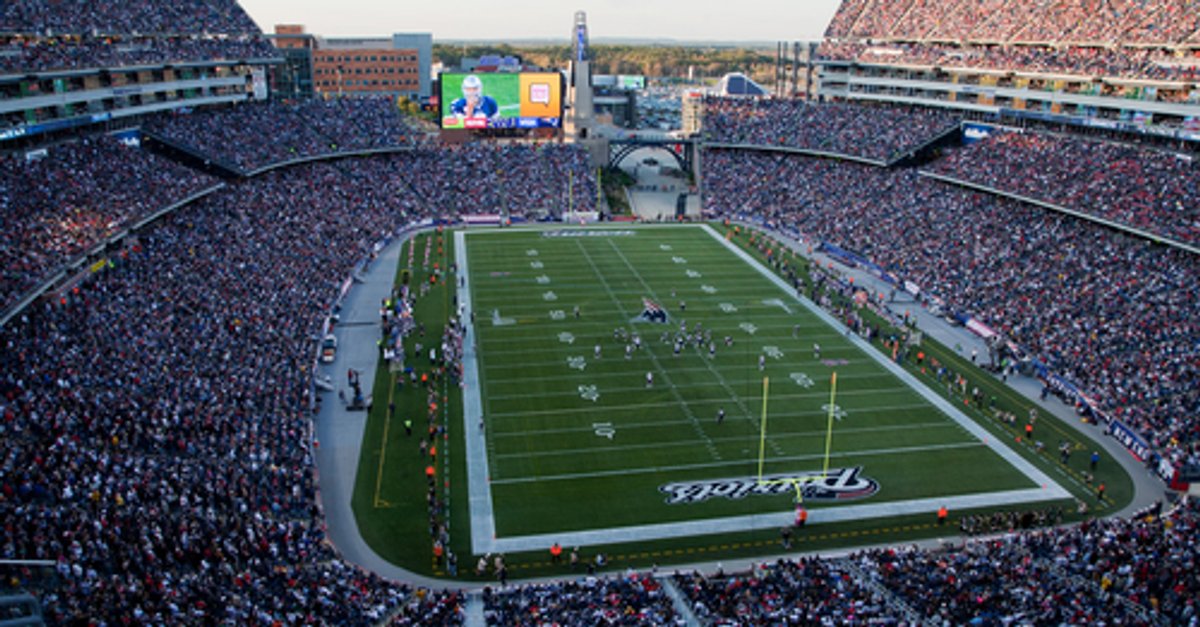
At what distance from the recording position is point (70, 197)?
3428 centimetres

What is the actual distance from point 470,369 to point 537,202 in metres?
29.3

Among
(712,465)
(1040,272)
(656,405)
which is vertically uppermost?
(1040,272)

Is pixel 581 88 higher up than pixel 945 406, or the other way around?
pixel 581 88

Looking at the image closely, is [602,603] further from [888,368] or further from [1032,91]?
[1032,91]

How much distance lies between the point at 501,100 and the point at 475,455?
44582mm

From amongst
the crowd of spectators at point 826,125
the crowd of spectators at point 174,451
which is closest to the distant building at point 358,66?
the crowd of spectators at point 826,125

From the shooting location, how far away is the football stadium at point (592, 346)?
1895 centimetres

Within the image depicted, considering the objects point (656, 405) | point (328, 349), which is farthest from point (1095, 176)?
point (328, 349)

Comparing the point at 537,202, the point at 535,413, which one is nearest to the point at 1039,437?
the point at 535,413

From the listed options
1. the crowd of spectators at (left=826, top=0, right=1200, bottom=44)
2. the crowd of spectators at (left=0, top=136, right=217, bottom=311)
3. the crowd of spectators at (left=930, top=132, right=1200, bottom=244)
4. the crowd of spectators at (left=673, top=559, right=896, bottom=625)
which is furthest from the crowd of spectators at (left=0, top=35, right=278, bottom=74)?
the crowd of spectators at (left=826, top=0, right=1200, bottom=44)

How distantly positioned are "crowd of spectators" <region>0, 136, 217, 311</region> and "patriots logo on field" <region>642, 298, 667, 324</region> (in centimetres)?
2061

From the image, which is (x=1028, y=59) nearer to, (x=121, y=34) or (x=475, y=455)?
(x=475, y=455)

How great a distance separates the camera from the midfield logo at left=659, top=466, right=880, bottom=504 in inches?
972

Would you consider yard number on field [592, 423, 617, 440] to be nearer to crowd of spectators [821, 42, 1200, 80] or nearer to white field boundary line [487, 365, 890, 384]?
white field boundary line [487, 365, 890, 384]
